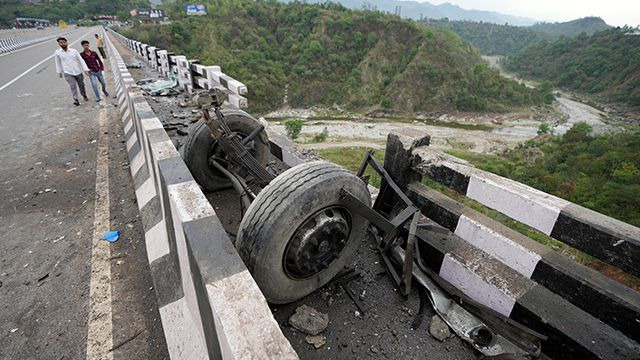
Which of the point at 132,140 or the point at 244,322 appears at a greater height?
the point at 244,322

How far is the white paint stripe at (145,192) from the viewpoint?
3114 mm

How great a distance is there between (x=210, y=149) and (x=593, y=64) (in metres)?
112

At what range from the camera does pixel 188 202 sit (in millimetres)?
1781

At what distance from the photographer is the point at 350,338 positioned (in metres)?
2.06

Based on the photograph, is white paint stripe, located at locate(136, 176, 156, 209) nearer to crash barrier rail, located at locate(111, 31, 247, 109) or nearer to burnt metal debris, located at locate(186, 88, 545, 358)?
burnt metal debris, located at locate(186, 88, 545, 358)

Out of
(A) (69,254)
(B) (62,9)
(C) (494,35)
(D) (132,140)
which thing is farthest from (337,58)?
(C) (494,35)

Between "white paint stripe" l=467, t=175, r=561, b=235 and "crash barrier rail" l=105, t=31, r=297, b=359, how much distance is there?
72.0 inches

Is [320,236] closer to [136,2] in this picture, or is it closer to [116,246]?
[116,246]

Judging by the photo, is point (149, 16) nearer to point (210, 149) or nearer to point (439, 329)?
point (210, 149)

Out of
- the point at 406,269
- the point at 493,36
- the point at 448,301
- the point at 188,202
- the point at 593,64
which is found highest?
the point at 493,36

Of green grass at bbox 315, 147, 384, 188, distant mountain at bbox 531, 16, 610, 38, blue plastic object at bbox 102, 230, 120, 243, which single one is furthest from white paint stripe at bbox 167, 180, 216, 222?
distant mountain at bbox 531, 16, 610, 38

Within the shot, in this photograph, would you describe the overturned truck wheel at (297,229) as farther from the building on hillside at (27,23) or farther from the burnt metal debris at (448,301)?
the building on hillside at (27,23)

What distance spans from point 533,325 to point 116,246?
3602 millimetres

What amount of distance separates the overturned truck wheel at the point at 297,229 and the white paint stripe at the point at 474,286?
0.90 meters
